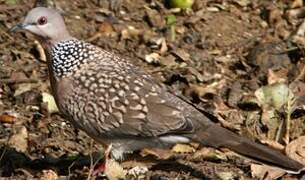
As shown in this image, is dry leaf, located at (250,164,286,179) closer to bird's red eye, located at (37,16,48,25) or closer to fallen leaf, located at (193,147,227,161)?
fallen leaf, located at (193,147,227,161)

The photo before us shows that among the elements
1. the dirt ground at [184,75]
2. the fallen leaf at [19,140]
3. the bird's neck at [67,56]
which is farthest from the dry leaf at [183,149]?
the fallen leaf at [19,140]

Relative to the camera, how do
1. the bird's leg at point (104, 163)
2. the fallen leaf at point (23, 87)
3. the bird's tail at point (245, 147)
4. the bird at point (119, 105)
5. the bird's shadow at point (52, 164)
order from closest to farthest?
1. the bird's tail at point (245, 147)
2. the bird at point (119, 105)
3. the bird's leg at point (104, 163)
4. the bird's shadow at point (52, 164)
5. the fallen leaf at point (23, 87)

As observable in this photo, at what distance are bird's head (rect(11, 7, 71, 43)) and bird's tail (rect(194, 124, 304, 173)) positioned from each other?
1.29 meters

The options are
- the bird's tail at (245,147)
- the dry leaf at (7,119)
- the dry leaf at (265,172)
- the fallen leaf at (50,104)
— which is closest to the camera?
the bird's tail at (245,147)

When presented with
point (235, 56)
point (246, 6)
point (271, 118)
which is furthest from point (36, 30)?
point (246, 6)

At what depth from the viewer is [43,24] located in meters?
6.22

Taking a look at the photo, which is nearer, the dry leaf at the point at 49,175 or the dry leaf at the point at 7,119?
the dry leaf at the point at 49,175

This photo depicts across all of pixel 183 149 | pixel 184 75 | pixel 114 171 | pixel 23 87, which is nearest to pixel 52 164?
pixel 114 171

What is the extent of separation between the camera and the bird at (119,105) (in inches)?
229

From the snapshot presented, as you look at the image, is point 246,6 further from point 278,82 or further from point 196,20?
point 278,82

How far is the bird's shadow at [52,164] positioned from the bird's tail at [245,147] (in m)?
0.48

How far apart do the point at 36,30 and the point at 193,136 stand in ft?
4.47

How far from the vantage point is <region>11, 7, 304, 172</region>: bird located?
19.1 ft

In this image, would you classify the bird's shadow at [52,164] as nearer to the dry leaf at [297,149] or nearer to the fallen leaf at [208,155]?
the fallen leaf at [208,155]
